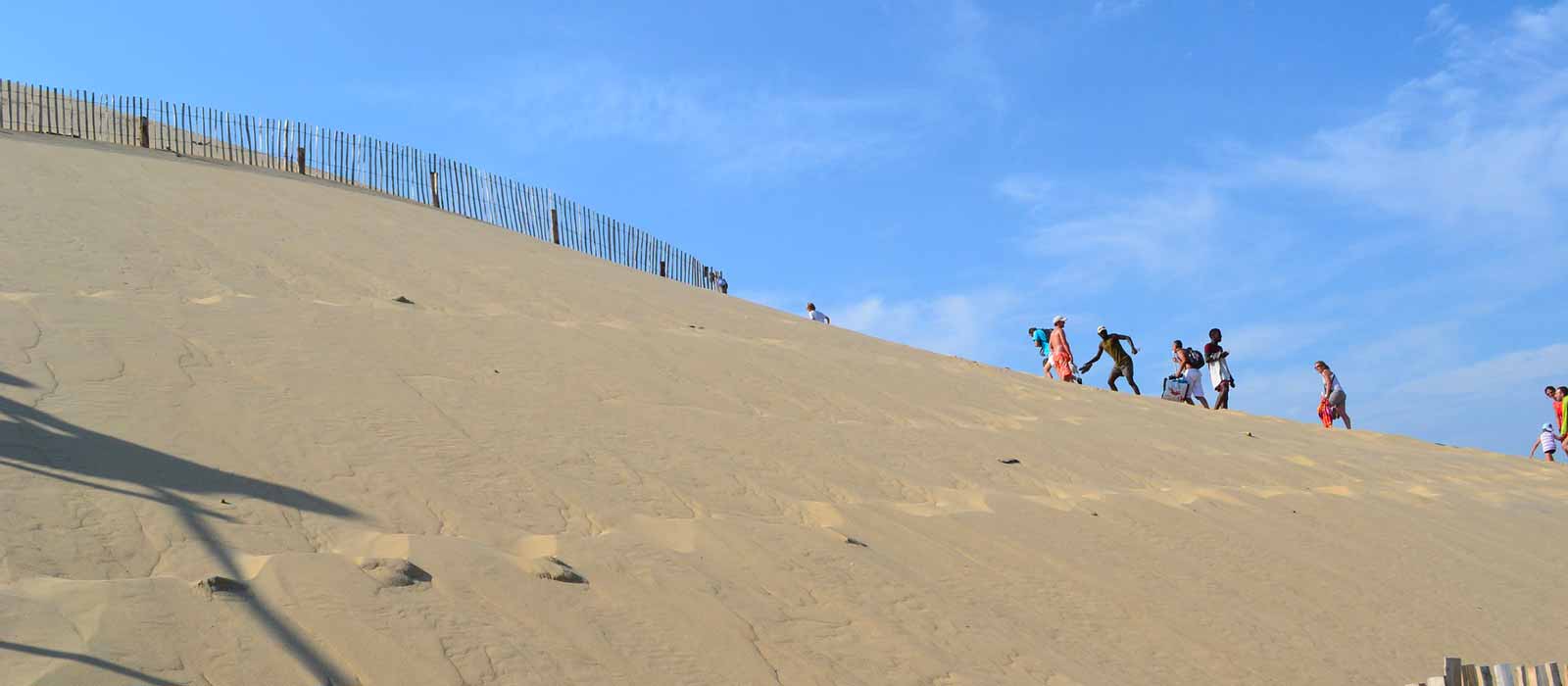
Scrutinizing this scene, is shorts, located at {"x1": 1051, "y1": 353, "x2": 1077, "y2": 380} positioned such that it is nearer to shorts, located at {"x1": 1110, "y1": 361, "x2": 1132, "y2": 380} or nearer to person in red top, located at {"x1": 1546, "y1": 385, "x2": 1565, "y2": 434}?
shorts, located at {"x1": 1110, "y1": 361, "x2": 1132, "y2": 380}

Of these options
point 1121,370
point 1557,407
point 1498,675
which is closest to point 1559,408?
point 1557,407

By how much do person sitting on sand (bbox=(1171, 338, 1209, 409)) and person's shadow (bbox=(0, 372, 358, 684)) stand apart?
10954mm

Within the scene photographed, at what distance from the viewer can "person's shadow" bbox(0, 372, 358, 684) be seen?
4.12 metres

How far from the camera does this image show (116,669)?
9.95ft

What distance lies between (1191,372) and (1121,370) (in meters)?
0.73

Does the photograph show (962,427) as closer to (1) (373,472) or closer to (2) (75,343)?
(1) (373,472)

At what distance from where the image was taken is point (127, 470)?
4.33 m

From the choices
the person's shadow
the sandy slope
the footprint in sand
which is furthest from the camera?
the person's shadow

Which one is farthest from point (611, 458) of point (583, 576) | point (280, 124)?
point (280, 124)

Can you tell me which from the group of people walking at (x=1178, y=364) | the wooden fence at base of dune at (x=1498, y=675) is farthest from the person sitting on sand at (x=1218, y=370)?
the wooden fence at base of dune at (x=1498, y=675)

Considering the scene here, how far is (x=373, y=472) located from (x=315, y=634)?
151 cm

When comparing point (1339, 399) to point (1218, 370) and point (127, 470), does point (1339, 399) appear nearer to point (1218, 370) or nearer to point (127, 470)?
point (1218, 370)

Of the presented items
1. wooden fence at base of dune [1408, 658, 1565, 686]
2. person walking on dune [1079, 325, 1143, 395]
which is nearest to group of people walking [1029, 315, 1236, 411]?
person walking on dune [1079, 325, 1143, 395]

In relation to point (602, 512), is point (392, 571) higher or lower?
lower
